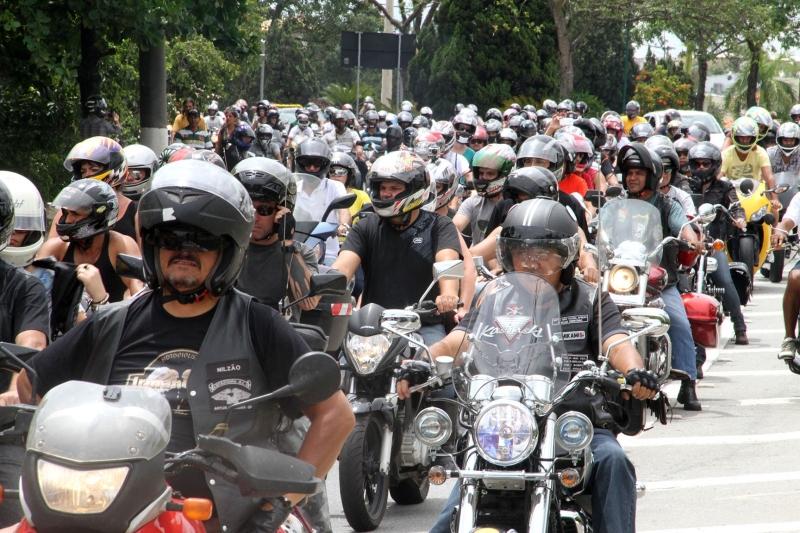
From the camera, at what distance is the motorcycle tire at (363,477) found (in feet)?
24.7

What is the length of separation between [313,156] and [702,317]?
11.3 ft

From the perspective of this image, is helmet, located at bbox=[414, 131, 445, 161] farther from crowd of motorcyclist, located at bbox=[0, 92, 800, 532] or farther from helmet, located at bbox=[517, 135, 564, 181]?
helmet, located at bbox=[517, 135, 564, 181]

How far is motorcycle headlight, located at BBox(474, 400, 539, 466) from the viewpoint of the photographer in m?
5.10

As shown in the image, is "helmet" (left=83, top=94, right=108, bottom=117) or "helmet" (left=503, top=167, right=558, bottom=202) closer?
"helmet" (left=503, top=167, right=558, bottom=202)

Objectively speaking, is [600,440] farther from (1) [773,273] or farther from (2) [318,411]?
(1) [773,273]

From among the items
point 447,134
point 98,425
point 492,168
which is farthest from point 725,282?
point 98,425

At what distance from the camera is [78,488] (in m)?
3.16

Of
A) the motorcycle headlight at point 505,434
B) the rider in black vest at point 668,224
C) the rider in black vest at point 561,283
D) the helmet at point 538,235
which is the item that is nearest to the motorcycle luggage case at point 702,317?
the rider in black vest at point 668,224

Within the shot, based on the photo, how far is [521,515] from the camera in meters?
5.23

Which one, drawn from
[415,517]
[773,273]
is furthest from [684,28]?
[415,517]

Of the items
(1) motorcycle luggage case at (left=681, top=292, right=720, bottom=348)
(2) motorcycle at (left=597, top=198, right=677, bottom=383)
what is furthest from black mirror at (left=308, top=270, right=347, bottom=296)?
(1) motorcycle luggage case at (left=681, top=292, right=720, bottom=348)

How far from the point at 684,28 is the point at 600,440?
4796 centimetres

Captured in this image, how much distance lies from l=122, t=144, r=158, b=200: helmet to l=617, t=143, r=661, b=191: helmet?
11.5 feet

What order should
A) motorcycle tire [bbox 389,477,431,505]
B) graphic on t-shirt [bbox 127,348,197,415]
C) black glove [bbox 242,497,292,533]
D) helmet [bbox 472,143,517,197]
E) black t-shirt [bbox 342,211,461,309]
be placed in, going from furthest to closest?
helmet [bbox 472,143,517,197] < black t-shirt [bbox 342,211,461,309] < motorcycle tire [bbox 389,477,431,505] < graphic on t-shirt [bbox 127,348,197,415] < black glove [bbox 242,497,292,533]
